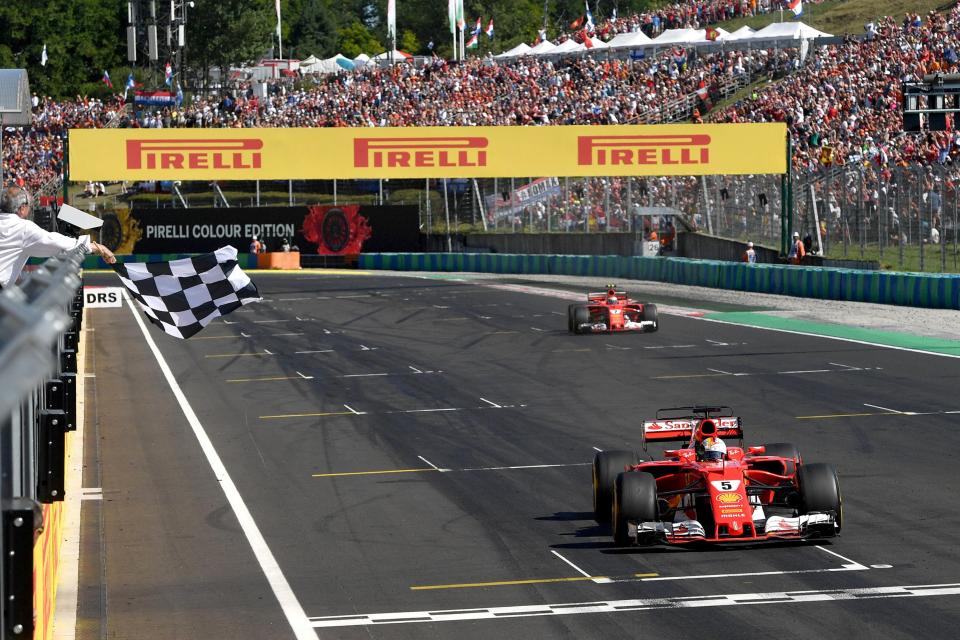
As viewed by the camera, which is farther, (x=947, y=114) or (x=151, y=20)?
(x=151, y=20)

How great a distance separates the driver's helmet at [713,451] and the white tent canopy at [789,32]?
5090 centimetres

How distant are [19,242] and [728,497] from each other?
474cm

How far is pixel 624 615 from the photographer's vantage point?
8.43m

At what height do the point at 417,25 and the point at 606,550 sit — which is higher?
the point at 417,25

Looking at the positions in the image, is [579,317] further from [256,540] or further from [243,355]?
[256,540]

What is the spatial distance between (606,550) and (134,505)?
165 inches

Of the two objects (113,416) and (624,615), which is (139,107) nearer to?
(113,416)

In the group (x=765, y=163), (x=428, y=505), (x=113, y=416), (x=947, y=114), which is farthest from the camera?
(x=765, y=163)

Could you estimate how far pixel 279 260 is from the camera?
182 ft

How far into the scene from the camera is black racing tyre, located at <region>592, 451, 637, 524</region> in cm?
1083

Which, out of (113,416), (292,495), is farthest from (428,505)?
(113,416)

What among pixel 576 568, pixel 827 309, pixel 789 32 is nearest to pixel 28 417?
pixel 576 568

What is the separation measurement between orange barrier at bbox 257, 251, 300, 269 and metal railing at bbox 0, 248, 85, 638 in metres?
44.7

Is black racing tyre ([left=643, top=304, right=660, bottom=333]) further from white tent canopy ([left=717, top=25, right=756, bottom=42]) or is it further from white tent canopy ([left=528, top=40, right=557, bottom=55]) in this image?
white tent canopy ([left=528, top=40, right=557, bottom=55])
